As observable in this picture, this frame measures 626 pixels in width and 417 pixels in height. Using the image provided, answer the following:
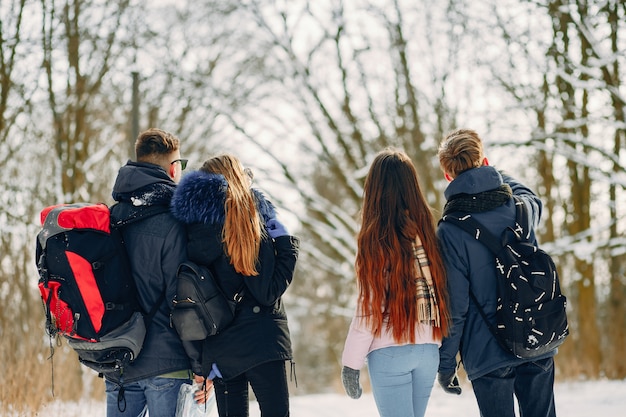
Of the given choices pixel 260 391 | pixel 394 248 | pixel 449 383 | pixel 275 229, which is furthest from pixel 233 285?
pixel 449 383

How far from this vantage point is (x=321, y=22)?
13.7m

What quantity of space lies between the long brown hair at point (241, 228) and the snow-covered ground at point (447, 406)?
3003 millimetres

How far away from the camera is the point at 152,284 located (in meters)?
3.60

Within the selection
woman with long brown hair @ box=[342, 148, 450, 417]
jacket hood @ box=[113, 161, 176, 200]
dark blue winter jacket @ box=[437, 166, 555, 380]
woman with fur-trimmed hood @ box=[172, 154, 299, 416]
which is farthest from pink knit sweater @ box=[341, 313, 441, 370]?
jacket hood @ box=[113, 161, 176, 200]

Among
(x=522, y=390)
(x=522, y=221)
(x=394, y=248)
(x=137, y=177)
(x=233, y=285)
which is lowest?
(x=522, y=390)

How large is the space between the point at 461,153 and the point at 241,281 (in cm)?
127

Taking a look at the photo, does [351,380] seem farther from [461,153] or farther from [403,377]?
[461,153]

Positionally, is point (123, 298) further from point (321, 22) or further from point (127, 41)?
point (321, 22)

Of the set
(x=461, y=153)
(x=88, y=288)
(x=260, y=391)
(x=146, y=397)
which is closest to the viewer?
(x=88, y=288)

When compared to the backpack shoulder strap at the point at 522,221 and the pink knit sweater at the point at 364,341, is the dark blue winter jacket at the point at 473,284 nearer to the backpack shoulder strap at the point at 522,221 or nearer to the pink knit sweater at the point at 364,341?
the backpack shoulder strap at the point at 522,221

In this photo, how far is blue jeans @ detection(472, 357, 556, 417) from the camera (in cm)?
348

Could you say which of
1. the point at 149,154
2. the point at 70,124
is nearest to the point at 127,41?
the point at 70,124

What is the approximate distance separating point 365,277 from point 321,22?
10.8 meters

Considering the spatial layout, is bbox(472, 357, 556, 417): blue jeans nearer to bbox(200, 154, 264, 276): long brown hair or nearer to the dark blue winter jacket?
the dark blue winter jacket
